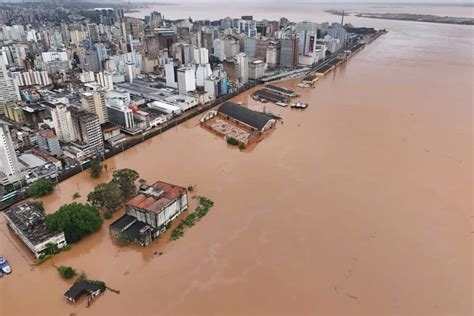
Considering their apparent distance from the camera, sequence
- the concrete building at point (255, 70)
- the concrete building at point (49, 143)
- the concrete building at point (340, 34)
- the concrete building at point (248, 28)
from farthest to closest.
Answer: the concrete building at point (340, 34)
the concrete building at point (248, 28)
the concrete building at point (255, 70)
the concrete building at point (49, 143)

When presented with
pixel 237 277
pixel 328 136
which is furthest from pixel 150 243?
pixel 328 136

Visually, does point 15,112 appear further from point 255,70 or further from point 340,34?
point 340,34

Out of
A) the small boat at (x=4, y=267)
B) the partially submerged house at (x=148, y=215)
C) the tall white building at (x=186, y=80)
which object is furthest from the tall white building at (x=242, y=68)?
the small boat at (x=4, y=267)

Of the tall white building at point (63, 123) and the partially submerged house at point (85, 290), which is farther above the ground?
the tall white building at point (63, 123)

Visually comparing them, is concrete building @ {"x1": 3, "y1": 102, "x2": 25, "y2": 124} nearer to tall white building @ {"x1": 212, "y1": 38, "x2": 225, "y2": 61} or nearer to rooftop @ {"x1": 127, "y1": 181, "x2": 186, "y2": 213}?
rooftop @ {"x1": 127, "y1": 181, "x2": 186, "y2": 213}

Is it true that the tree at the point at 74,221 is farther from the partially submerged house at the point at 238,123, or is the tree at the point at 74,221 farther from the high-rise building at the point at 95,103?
the partially submerged house at the point at 238,123

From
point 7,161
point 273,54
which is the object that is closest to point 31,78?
point 7,161

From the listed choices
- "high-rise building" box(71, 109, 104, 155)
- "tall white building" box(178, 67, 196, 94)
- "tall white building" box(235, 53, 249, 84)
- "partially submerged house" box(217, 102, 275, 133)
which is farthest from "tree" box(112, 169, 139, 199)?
"tall white building" box(235, 53, 249, 84)
